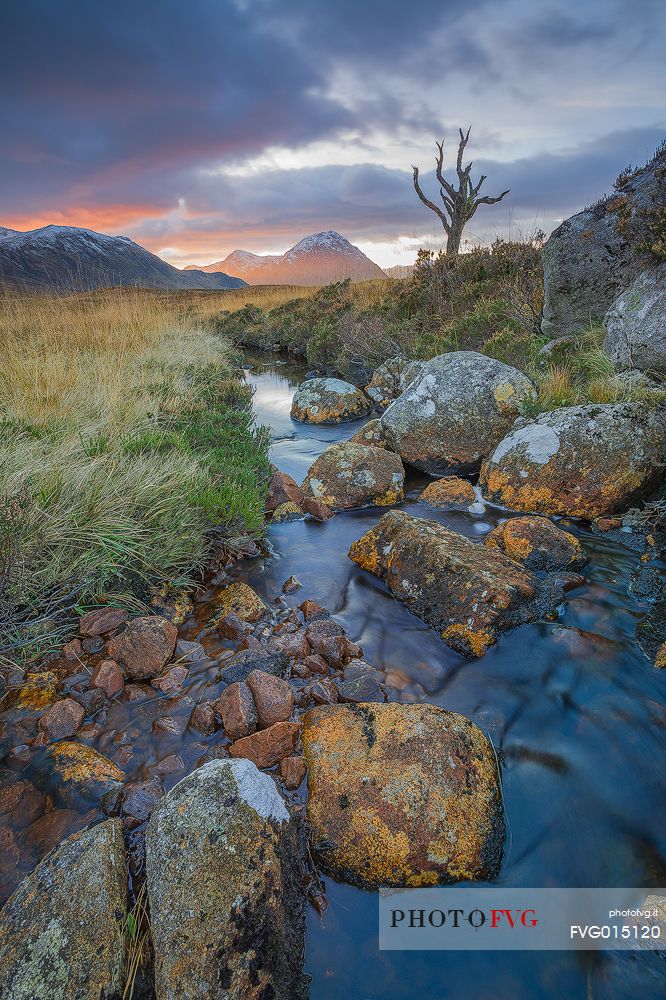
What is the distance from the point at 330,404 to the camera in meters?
9.96

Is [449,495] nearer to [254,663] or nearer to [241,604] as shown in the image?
[241,604]

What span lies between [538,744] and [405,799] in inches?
42.0

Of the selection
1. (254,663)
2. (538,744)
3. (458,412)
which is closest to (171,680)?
(254,663)

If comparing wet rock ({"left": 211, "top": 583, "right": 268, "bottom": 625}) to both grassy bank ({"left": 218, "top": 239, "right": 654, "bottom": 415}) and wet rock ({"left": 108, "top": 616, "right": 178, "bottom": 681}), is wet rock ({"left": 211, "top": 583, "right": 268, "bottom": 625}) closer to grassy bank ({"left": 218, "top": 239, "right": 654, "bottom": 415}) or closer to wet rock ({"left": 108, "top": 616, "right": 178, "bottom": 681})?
wet rock ({"left": 108, "top": 616, "right": 178, "bottom": 681})

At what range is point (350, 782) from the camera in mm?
2344

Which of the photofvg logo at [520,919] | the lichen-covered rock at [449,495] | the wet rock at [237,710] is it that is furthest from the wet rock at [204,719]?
the lichen-covered rock at [449,495]

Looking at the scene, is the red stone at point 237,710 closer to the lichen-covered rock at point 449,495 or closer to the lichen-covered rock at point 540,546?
the lichen-covered rock at point 540,546

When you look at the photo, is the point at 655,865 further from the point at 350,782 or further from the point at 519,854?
the point at 350,782

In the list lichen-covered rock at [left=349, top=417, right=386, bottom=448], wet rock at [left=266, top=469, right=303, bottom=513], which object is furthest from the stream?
lichen-covered rock at [left=349, top=417, right=386, bottom=448]

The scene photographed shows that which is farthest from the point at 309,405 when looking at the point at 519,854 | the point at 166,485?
the point at 519,854

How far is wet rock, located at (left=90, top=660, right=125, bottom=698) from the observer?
3027 millimetres

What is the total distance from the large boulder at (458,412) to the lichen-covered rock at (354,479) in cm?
78

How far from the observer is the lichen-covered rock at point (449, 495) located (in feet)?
19.4

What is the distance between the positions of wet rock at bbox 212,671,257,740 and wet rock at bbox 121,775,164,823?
1.45 feet
